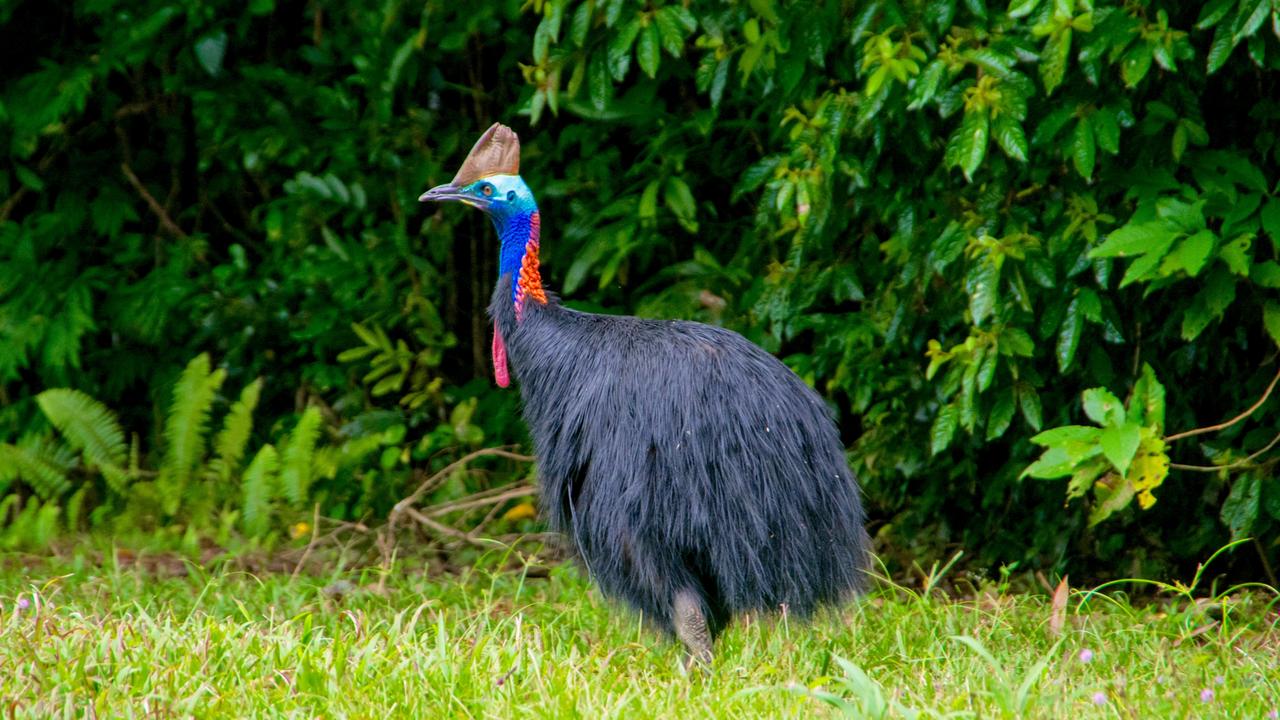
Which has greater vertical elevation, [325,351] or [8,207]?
[8,207]

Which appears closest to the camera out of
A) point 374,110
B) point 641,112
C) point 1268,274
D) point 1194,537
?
point 1268,274

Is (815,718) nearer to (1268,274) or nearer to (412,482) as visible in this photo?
(1268,274)

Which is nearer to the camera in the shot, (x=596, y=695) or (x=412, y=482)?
(x=596, y=695)

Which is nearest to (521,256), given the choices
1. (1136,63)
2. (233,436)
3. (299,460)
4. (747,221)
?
(1136,63)

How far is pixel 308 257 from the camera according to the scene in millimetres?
6262

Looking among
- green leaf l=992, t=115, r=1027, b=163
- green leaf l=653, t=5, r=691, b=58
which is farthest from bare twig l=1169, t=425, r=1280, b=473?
green leaf l=653, t=5, r=691, b=58

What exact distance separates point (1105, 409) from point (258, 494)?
3.25m

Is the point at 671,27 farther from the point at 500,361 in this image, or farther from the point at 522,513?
the point at 522,513

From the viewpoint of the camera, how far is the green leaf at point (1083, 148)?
3.92 metres

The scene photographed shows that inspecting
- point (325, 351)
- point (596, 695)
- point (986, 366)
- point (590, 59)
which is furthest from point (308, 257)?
point (596, 695)

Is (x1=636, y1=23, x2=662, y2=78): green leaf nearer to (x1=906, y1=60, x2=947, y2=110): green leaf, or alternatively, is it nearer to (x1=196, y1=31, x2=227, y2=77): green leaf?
(x1=906, y1=60, x2=947, y2=110): green leaf

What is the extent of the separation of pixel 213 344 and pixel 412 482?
124cm

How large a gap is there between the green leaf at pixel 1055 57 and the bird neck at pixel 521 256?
136 centimetres

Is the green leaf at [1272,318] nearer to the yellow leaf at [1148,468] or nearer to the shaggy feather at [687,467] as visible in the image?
the yellow leaf at [1148,468]
